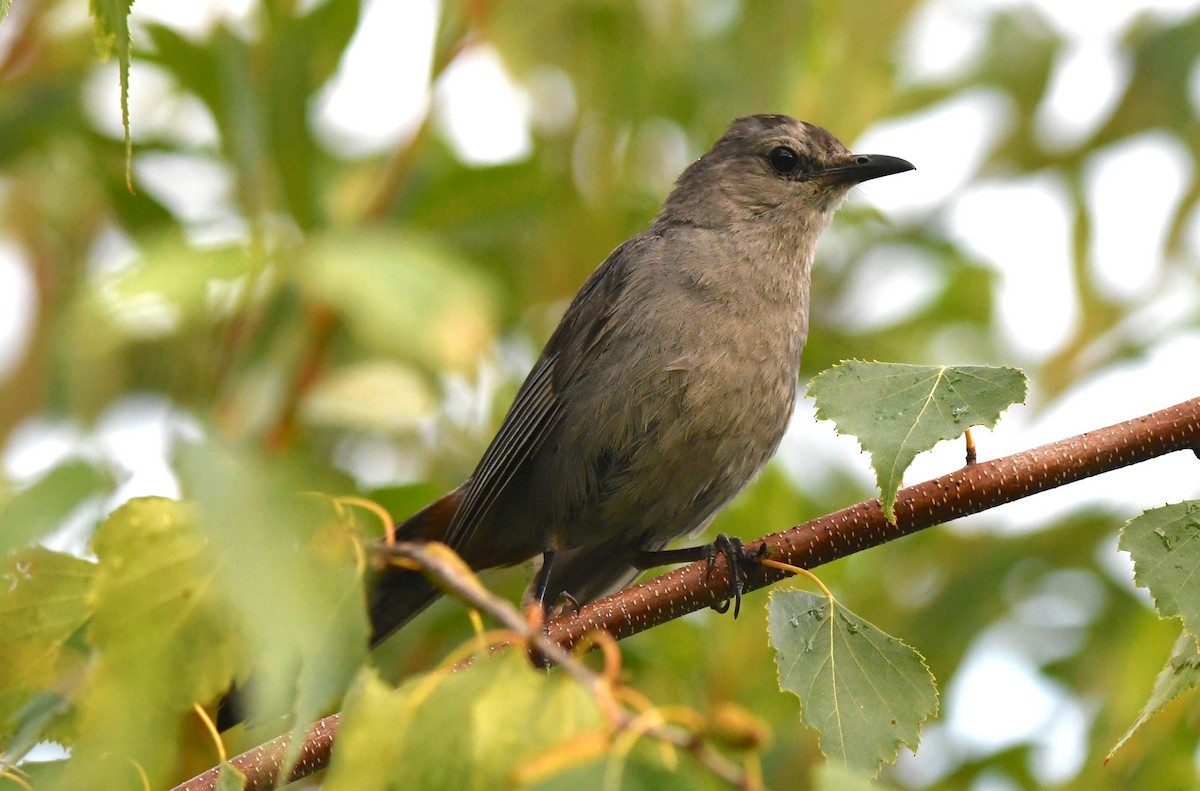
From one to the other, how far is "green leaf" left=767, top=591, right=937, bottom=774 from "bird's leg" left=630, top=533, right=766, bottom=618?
0.49 meters

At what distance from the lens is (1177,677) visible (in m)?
2.41

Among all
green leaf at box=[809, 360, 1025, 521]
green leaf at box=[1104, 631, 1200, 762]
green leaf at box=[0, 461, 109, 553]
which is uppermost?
green leaf at box=[809, 360, 1025, 521]

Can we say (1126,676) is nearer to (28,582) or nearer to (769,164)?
(769,164)

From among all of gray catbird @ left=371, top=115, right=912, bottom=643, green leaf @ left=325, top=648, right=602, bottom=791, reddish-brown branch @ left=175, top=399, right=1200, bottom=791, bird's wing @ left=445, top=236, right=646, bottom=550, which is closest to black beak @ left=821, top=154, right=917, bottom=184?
gray catbird @ left=371, top=115, right=912, bottom=643

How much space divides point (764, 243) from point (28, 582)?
3.02 m

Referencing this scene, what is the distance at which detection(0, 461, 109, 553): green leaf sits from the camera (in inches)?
96.5

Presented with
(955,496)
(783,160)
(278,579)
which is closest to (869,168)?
(783,160)

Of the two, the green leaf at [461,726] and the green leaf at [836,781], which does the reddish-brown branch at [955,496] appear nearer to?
the green leaf at [461,726]

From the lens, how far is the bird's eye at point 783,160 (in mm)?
5250

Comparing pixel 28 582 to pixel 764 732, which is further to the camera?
pixel 28 582

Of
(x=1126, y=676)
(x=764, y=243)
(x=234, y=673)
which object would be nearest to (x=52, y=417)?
(x=764, y=243)

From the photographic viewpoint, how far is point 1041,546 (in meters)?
4.40

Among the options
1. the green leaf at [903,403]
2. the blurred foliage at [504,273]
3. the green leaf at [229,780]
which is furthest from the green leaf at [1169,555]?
the green leaf at [229,780]

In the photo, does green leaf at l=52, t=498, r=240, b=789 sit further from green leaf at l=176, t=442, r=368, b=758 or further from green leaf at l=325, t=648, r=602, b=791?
green leaf at l=325, t=648, r=602, b=791
